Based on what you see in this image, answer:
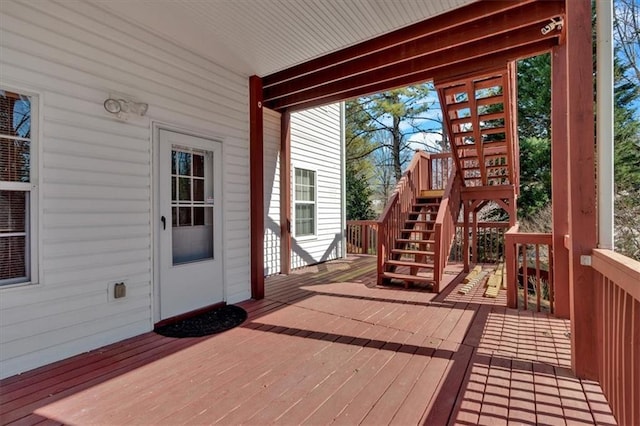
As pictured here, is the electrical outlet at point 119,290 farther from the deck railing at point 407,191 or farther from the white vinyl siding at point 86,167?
the deck railing at point 407,191

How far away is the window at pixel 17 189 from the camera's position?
2404 mm

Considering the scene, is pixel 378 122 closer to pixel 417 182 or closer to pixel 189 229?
pixel 417 182

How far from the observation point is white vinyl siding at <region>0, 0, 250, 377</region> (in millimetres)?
2438

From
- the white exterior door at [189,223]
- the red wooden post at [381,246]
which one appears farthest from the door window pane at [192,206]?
the red wooden post at [381,246]

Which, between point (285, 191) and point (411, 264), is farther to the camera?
point (285, 191)

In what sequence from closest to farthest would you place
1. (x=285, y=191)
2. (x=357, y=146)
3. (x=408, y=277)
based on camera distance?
1. (x=408, y=277)
2. (x=285, y=191)
3. (x=357, y=146)

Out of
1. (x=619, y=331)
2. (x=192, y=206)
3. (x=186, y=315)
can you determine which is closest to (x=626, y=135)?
(x=619, y=331)

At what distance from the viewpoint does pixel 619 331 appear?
1851 mm

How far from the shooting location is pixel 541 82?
1016cm

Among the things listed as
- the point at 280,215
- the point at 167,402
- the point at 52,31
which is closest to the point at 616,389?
the point at 167,402

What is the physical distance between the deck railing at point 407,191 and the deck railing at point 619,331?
304 centimetres

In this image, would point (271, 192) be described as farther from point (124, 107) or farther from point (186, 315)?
point (124, 107)

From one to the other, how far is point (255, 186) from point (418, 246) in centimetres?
345

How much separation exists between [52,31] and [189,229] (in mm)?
2066
